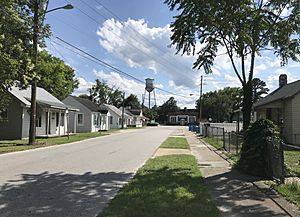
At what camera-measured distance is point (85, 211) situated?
698cm

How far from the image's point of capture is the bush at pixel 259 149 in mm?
11180

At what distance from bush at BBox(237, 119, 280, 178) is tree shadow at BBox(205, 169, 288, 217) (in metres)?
0.36

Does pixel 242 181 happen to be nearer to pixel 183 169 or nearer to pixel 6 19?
pixel 183 169

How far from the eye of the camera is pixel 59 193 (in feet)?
28.4

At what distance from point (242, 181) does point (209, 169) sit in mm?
2686

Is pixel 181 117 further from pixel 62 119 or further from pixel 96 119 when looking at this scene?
pixel 62 119

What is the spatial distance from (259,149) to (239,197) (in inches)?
134

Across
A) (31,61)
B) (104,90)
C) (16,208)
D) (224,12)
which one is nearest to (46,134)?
(31,61)

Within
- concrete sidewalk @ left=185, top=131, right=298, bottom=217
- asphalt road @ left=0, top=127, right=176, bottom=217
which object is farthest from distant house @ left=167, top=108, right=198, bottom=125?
concrete sidewalk @ left=185, top=131, right=298, bottom=217

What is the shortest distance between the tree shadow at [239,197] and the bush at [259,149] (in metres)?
0.36

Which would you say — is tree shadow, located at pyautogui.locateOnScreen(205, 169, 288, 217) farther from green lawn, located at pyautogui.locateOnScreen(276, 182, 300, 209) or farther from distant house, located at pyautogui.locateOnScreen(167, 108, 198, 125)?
distant house, located at pyautogui.locateOnScreen(167, 108, 198, 125)

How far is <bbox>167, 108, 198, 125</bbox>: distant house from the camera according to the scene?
141 metres

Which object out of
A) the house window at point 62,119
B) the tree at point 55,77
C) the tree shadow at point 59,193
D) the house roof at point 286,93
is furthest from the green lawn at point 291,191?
the tree at point 55,77

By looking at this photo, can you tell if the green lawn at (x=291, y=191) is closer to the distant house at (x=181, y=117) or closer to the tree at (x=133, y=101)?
the distant house at (x=181, y=117)
